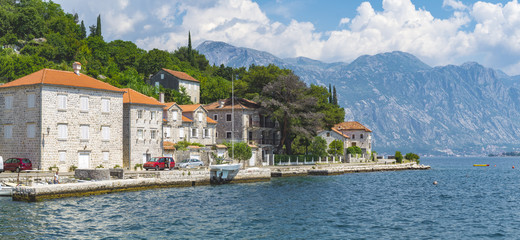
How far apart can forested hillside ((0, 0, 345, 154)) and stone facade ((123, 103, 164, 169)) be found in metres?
10.8

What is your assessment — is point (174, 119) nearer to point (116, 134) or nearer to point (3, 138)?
point (116, 134)

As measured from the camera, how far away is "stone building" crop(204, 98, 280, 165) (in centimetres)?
8175

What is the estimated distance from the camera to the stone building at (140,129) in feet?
188

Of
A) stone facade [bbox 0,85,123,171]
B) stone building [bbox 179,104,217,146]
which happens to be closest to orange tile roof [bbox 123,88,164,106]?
stone facade [bbox 0,85,123,171]

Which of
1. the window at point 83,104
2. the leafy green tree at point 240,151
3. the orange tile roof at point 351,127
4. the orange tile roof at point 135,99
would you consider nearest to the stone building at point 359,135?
the orange tile roof at point 351,127

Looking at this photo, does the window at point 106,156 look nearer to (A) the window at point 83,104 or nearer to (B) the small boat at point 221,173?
(A) the window at point 83,104

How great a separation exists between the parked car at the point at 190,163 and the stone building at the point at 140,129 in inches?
143

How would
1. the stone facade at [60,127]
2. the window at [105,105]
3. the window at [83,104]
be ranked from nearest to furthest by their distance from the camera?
the stone facade at [60,127] < the window at [83,104] < the window at [105,105]

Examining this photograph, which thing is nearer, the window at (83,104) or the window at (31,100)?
the window at (31,100)

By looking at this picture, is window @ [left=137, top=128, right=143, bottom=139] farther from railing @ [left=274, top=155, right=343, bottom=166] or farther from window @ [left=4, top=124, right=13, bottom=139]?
railing @ [left=274, top=155, right=343, bottom=166]

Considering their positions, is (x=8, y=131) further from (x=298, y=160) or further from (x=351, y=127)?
(x=351, y=127)

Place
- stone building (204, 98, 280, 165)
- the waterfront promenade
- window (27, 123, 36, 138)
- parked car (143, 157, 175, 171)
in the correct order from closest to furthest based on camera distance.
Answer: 1. the waterfront promenade
2. window (27, 123, 36, 138)
3. parked car (143, 157, 175, 171)
4. stone building (204, 98, 280, 165)

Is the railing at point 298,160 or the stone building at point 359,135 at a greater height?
the stone building at point 359,135

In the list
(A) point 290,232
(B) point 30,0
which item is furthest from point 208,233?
(B) point 30,0
